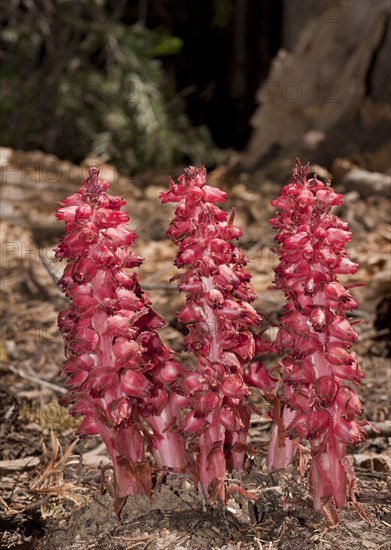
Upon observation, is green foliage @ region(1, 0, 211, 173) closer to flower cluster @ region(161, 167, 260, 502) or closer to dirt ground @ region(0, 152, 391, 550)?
dirt ground @ region(0, 152, 391, 550)

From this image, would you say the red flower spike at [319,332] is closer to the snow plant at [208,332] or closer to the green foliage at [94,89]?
the snow plant at [208,332]

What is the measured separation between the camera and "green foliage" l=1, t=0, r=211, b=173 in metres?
6.51

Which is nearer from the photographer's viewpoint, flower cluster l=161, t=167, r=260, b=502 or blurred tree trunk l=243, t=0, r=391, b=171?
flower cluster l=161, t=167, r=260, b=502

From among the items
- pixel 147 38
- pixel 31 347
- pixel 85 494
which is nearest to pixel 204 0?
pixel 147 38

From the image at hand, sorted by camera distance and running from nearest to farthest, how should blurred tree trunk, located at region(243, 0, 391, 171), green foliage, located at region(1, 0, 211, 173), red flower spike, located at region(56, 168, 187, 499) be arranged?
red flower spike, located at region(56, 168, 187, 499)
blurred tree trunk, located at region(243, 0, 391, 171)
green foliage, located at region(1, 0, 211, 173)

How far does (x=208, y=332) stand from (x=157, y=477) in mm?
438

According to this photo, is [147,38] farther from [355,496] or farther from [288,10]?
[355,496]

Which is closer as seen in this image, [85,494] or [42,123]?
[85,494]

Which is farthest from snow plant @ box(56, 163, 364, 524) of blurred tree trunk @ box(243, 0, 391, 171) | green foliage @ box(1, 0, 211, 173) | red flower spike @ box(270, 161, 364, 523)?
green foliage @ box(1, 0, 211, 173)

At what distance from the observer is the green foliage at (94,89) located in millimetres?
6512

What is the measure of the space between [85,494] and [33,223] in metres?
3.06

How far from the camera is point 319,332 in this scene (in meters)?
1.67

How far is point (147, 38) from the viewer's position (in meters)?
6.77

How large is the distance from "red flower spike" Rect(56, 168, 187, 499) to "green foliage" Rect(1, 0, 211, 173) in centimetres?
488
